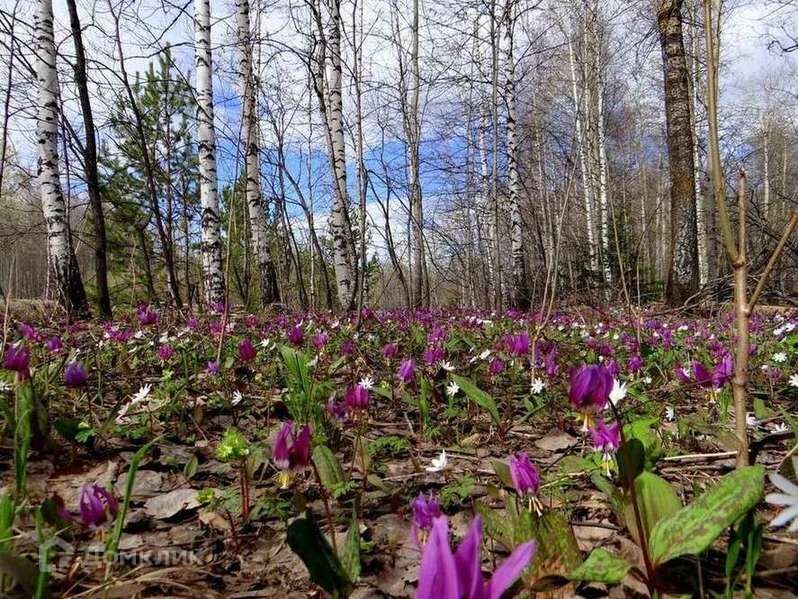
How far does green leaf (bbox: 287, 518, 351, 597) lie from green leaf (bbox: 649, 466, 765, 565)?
0.51 meters

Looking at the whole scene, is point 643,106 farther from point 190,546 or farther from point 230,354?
point 190,546

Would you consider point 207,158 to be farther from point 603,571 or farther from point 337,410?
point 603,571

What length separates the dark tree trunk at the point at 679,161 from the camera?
7938 mm

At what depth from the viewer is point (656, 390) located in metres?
2.38

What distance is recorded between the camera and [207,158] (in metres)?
8.84

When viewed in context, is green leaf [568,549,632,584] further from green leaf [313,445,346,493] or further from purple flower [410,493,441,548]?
green leaf [313,445,346,493]

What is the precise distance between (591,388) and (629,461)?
0.17m

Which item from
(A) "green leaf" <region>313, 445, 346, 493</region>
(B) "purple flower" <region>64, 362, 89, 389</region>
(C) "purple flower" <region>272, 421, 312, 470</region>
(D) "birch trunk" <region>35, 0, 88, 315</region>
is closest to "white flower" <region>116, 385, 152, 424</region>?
(B) "purple flower" <region>64, 362, 89, 389</region>

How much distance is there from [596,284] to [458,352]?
32.5 feet

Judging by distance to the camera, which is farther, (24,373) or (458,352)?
(458,352)

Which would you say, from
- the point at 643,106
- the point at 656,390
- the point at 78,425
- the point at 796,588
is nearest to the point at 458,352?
the point at 656,390

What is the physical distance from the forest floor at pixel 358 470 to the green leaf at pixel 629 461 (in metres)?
0.03

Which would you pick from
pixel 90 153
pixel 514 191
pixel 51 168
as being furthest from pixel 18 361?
pixel 514 191

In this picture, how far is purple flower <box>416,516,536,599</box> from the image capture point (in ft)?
1.47
